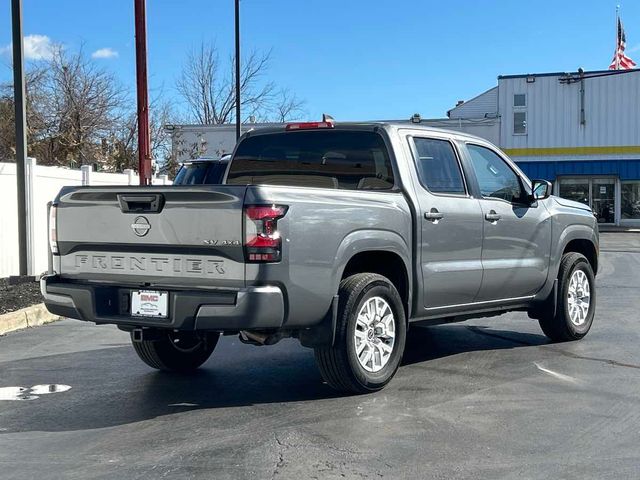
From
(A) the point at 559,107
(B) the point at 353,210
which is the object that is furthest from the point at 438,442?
(A) the point at 559,107

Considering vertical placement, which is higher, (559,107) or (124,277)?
(559,107)

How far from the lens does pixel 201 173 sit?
12984mm

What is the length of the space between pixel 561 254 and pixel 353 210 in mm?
3222

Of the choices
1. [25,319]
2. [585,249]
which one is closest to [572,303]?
[585,249]

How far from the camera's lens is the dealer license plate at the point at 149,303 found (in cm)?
506

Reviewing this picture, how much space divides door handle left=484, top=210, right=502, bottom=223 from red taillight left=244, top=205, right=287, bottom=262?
260 centimetres

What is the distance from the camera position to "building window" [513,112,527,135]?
37.1m

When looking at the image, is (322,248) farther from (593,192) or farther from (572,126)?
(593,192)

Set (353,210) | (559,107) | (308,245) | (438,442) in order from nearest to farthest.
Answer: (438,442) < (308,245) < (353,210) < (559,107)

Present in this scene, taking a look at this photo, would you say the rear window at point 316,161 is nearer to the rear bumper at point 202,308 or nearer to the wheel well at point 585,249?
the rear bumper at point 202,308

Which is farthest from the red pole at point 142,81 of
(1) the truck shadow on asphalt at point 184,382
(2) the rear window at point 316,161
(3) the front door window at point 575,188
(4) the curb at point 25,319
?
(3) the front door window at point 575,188

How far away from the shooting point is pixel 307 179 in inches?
258

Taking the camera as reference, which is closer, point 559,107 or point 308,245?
A: point 308,245

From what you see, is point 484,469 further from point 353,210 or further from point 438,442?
point 353,210
